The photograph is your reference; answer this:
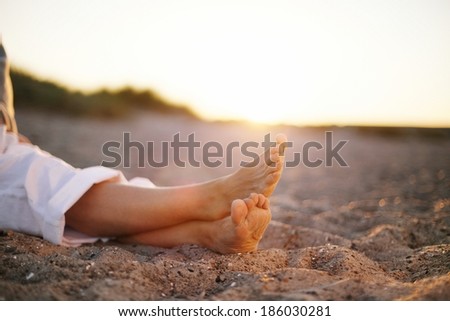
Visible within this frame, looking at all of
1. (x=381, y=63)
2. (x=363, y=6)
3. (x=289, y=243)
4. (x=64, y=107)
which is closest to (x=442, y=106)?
(x=381, y=63)

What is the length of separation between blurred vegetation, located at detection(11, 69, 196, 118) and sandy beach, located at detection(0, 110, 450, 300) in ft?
9.07

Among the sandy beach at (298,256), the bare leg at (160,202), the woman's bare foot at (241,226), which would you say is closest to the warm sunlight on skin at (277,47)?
the sandy beach at (298,256)

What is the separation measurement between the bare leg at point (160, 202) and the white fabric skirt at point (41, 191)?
55mm

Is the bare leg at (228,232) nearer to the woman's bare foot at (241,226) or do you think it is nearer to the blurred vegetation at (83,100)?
the woman's bare foot at (241,226)

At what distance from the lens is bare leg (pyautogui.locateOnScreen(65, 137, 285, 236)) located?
1.44m

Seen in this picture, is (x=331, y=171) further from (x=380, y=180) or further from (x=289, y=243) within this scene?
(x=289, y=243)

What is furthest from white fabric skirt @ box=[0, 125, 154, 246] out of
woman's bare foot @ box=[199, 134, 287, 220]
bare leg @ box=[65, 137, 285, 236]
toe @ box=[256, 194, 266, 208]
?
toe @ box=[256, 194, 266, 208]

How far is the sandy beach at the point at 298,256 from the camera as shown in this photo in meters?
1.01

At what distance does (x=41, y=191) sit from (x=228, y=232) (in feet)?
2.10

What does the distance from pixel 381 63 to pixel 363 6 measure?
1.93 feet

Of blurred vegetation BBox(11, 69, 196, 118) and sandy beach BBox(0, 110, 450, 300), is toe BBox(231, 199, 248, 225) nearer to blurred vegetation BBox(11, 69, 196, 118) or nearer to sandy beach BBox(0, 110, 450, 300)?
sandy beach BBox(0, 110, 450, 300)

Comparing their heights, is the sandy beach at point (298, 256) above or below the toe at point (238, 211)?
below

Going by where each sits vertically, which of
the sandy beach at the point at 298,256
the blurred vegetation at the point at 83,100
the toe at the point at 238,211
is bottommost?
the sandy beach at the point at 298,256

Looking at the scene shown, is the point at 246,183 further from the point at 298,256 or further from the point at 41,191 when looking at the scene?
the point at 41,191
